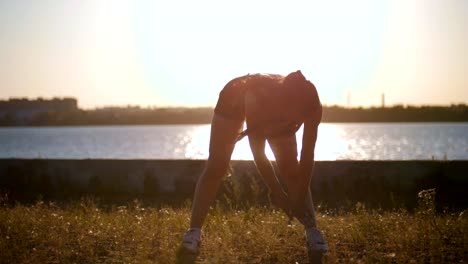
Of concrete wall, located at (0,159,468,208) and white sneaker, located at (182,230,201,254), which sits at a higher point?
white sneaker, located at (182,230,201,254)

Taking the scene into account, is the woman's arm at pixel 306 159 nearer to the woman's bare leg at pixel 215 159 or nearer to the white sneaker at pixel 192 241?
the woman's bare leg at pixel 215 159

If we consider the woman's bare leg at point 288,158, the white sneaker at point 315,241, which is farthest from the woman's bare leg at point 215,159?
the white sneaker at point 315,241

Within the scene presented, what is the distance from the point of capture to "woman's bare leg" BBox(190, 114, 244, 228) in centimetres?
664

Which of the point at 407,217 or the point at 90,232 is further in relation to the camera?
the point at 407,217

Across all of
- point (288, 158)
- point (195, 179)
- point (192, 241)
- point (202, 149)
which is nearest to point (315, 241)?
point (288, 158)

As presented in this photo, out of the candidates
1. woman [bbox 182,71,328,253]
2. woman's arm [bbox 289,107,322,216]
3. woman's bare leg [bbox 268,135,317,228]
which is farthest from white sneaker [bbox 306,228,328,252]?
woman's arm [bbox 289,107,322,216]

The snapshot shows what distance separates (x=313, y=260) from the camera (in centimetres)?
643

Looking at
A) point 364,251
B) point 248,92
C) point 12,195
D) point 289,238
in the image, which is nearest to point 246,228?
point 289,238

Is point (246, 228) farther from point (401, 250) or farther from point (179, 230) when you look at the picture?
point (401, 250)

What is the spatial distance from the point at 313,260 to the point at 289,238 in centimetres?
101

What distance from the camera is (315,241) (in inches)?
262

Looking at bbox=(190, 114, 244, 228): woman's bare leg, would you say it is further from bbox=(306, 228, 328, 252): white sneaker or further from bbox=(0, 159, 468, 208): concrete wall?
bbox=(0, 159, 468, 208): concrete wall

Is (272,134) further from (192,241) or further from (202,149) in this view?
(202,149)

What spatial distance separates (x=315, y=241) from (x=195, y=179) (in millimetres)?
9248
